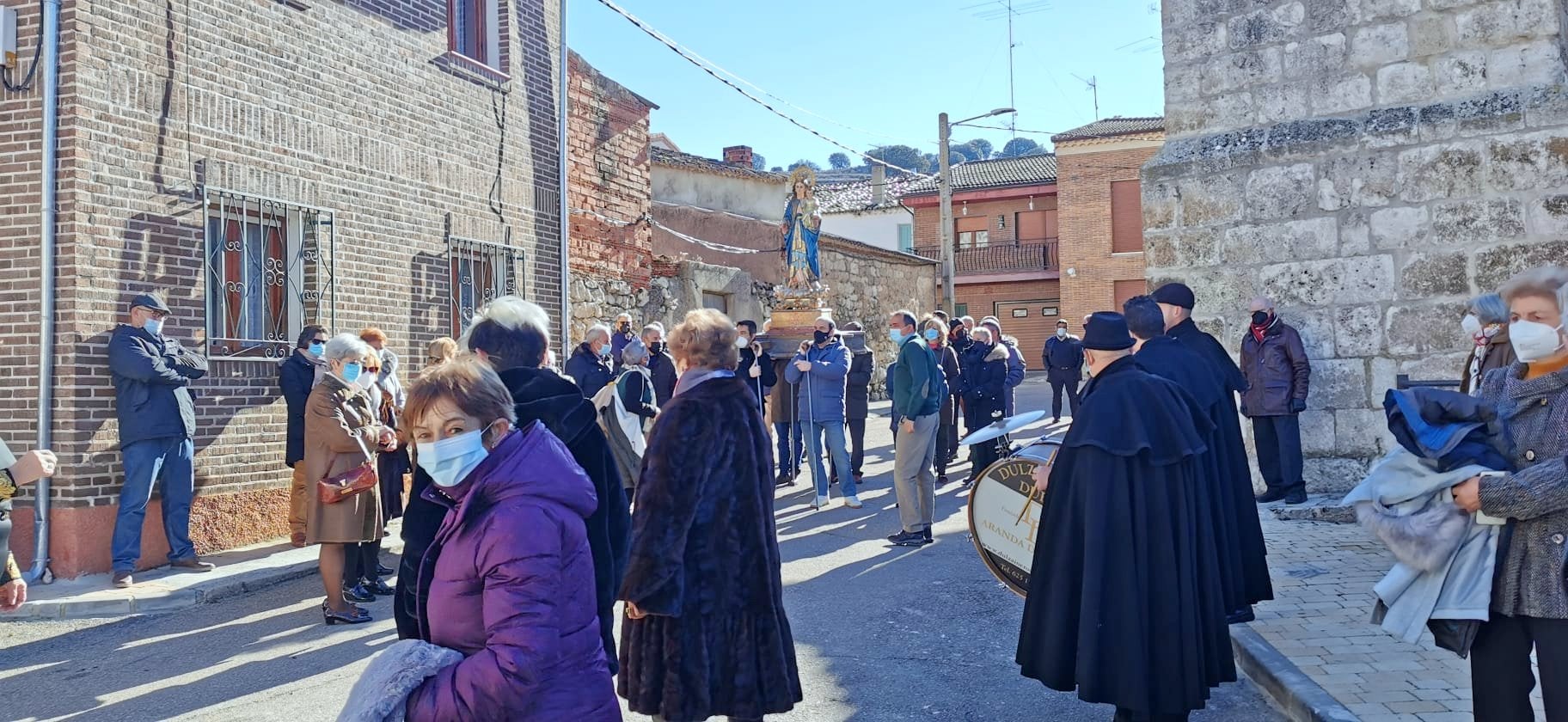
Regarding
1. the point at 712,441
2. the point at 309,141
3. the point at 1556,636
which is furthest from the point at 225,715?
the point at 309,141

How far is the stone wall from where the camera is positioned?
24.8 feet

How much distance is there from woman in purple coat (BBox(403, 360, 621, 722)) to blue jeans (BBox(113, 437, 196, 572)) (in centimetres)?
621

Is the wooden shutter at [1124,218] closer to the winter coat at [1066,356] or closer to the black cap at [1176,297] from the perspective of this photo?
the winter coat at [1066,356]

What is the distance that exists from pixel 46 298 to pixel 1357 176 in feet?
30.0

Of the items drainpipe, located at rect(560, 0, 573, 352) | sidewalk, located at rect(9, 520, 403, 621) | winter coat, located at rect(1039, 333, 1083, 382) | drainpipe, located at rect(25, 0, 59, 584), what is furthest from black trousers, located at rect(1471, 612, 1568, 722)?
winter coat, located at rect(1039, 333, 1083, 382)

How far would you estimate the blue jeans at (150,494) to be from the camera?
774 centimetres

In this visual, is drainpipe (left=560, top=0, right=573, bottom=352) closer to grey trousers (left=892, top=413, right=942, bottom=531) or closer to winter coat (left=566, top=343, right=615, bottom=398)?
winter coat (left=566, top=343, right=615, bottom=398)

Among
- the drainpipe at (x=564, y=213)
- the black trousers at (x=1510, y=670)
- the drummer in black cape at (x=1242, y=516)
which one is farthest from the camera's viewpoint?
the drainpipe at (x=564, y=213)

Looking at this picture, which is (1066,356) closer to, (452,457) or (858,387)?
(858,387)

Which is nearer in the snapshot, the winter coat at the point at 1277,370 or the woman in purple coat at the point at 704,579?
the woman in purple coat at the point at 704,579

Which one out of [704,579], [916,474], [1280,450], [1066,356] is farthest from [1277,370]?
[1066,356]

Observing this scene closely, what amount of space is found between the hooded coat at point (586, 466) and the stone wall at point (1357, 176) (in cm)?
661

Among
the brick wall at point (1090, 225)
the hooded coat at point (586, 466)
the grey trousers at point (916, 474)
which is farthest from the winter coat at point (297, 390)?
the brick wall at point (1090, 225)

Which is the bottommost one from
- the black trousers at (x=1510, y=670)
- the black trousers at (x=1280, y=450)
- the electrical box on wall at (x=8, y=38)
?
the black trousers at (x=1510, y=670)
